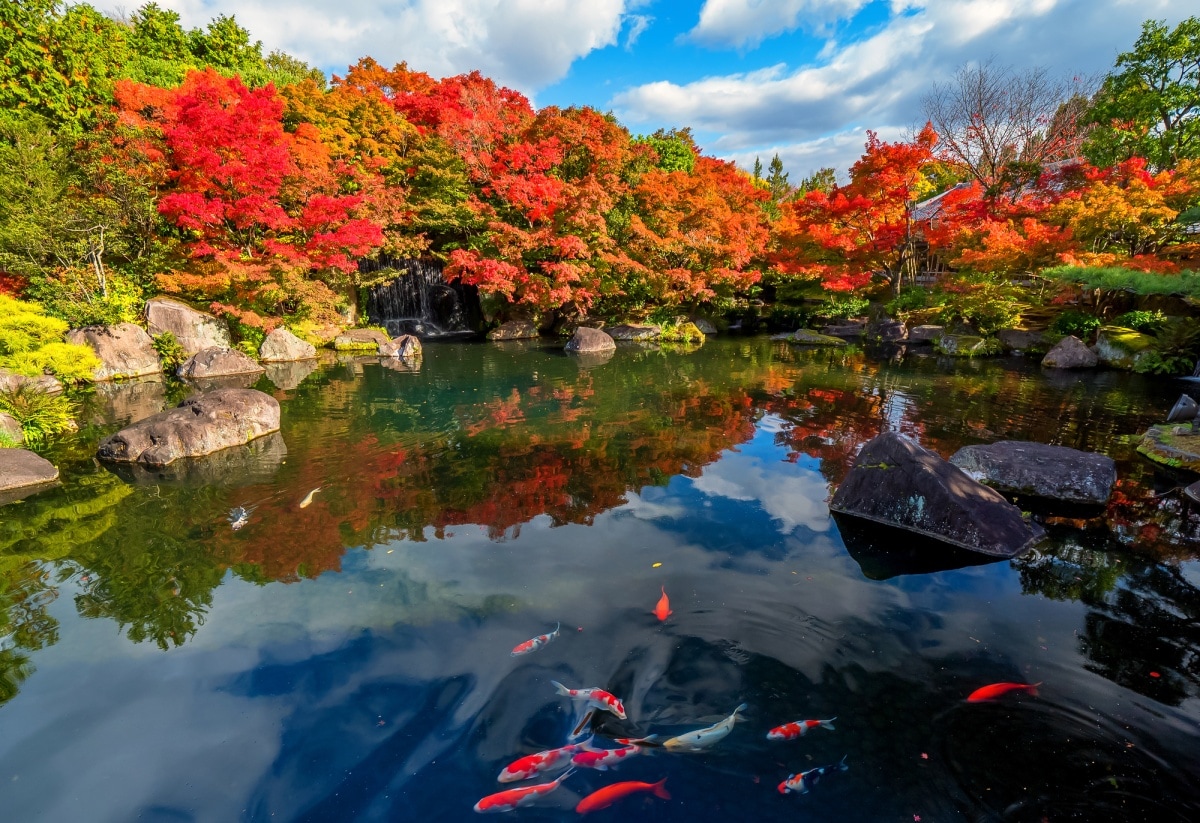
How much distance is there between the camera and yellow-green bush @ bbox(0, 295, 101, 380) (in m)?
11.1

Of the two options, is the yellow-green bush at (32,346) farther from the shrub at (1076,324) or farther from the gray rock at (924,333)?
the shrub at (1076,324)

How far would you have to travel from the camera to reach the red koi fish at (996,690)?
3953mm

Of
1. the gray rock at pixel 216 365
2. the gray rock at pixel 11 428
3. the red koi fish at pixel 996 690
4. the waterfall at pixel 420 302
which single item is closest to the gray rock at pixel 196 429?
the gray rock at pixel 11 428

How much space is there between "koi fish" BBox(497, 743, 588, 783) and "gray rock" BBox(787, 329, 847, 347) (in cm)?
2058

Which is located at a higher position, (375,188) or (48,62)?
(48,62)

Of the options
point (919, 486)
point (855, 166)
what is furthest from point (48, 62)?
point (919, 486)

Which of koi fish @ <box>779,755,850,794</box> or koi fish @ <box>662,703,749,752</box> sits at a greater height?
koi fish @ <box>662,703,749,752</box>

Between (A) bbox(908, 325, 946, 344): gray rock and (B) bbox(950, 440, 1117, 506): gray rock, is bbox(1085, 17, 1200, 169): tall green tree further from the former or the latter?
(B) bbox(950, 440, 1117, 506): gray rock

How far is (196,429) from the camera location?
955cm

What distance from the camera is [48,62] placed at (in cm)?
1967

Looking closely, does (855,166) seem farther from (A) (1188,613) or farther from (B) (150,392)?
(B) (150,392)

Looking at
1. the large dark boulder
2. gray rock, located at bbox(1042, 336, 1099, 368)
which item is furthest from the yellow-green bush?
gray rock, located at bbox(1042, 336, 1099, 368)

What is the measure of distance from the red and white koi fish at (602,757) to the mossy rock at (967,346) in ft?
64.6

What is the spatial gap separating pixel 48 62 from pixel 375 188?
12098 millimetres
